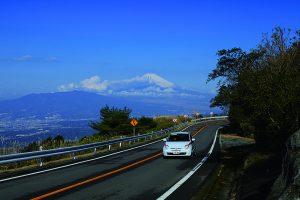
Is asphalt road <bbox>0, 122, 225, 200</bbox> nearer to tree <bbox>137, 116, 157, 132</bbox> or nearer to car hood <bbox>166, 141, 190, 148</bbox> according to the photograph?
car hood <bbox>166, 141, 190, 148</bbox>

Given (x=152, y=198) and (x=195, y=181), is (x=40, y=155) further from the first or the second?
(x=152, y=198)

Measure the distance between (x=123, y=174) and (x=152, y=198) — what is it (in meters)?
5.49

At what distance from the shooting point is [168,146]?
25.5m

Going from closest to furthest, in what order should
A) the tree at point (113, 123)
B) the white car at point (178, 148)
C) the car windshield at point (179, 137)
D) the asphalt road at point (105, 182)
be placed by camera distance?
1. the asphalt road at point (105, 182)
2. the white car at point (178, 148)
3. the car windshield at point (179, 137)
4. the tree at point (113, 123)

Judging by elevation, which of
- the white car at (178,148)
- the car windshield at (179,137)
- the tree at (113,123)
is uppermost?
the tree at (113,123)

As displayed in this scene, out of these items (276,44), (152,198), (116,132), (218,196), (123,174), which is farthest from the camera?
(116,132)

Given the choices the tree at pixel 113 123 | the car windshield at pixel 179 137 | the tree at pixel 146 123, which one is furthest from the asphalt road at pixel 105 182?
the tree at pixel 146 123

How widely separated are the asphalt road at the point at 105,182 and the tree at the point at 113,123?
117ft

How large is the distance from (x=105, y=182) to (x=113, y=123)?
43356 mm

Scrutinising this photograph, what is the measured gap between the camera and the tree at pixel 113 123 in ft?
190

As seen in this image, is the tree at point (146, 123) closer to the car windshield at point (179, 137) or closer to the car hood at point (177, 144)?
the car windshield at point (179, 137)

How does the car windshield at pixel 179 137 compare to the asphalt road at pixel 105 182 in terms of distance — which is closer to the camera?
the asphalt road at pixel 105 182

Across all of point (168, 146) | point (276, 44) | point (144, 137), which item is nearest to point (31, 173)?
point (168, 146)

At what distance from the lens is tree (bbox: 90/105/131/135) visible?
57.9 m
